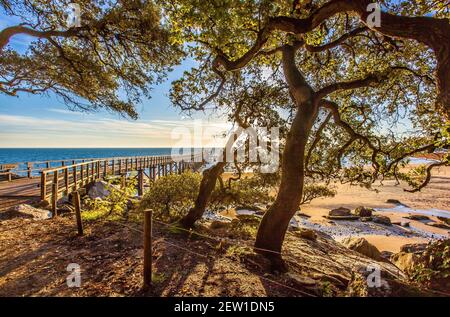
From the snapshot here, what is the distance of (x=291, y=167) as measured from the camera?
5.66 m

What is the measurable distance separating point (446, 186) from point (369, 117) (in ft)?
136

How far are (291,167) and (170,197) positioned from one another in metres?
5.91

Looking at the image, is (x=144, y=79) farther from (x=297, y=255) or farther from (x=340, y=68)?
(x=297, y=255)

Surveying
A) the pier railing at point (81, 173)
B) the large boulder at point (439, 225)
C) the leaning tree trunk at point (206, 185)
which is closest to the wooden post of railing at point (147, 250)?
the leaning tree trunk at point (206, 185)

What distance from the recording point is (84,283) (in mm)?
4496

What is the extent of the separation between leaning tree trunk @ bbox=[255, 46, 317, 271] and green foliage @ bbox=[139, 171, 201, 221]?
4623 mm

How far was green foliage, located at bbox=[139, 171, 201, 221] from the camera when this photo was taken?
32.5 ft

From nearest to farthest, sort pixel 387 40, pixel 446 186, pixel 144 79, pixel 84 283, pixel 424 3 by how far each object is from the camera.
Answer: pixel 84 283, pixel 424 3, pixel 387 40, pixel 144 79, pixel 446 186

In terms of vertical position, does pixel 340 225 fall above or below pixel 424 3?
below

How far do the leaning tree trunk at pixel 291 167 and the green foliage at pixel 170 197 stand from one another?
4.62 meters

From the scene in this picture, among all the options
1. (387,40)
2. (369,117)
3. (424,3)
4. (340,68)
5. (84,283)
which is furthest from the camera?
(340,68)

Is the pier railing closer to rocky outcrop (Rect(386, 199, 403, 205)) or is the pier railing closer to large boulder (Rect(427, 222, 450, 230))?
large boulder (Rect(427, 222, 450, 230))
